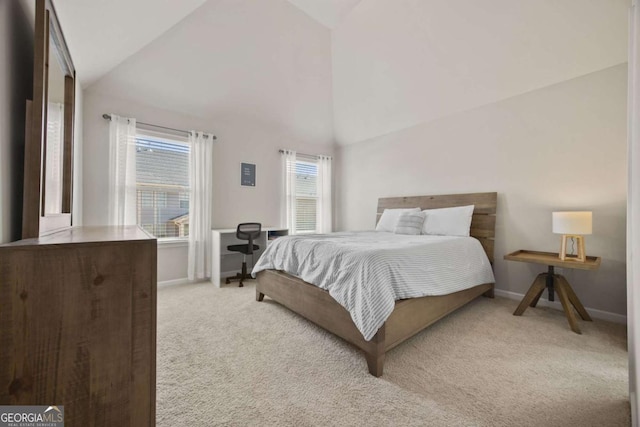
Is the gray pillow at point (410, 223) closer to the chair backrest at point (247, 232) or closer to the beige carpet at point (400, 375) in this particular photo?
the beige carpet at point (400, 375)

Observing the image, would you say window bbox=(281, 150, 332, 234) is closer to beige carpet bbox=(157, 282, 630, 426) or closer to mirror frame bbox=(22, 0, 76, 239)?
beige carpet bbox=(157, 282, 630, 426)

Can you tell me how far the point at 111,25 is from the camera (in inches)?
78.9

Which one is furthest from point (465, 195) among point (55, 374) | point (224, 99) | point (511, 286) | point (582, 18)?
point (55, 374)

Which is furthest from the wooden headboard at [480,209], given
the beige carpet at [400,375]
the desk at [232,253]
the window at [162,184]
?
the window at [162,184]

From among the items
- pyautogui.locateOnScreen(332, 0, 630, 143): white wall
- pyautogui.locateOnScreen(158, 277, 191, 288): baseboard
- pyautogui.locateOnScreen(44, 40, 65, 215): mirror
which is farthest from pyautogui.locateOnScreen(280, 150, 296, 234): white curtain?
pyautogui.locateOnScreen(44, 40, 65, 215): mirror

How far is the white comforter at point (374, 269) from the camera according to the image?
1.69m

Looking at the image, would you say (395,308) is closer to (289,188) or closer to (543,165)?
(543,165)

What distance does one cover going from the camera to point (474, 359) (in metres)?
1.82

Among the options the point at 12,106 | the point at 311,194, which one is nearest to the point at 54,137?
the point at 12,106

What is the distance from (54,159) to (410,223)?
3360mm

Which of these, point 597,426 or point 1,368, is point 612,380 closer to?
point 597,426

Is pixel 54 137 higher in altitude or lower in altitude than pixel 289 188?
lower

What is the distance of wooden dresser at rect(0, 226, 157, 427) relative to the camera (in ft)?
2.41

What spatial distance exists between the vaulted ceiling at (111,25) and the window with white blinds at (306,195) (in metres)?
2.56
